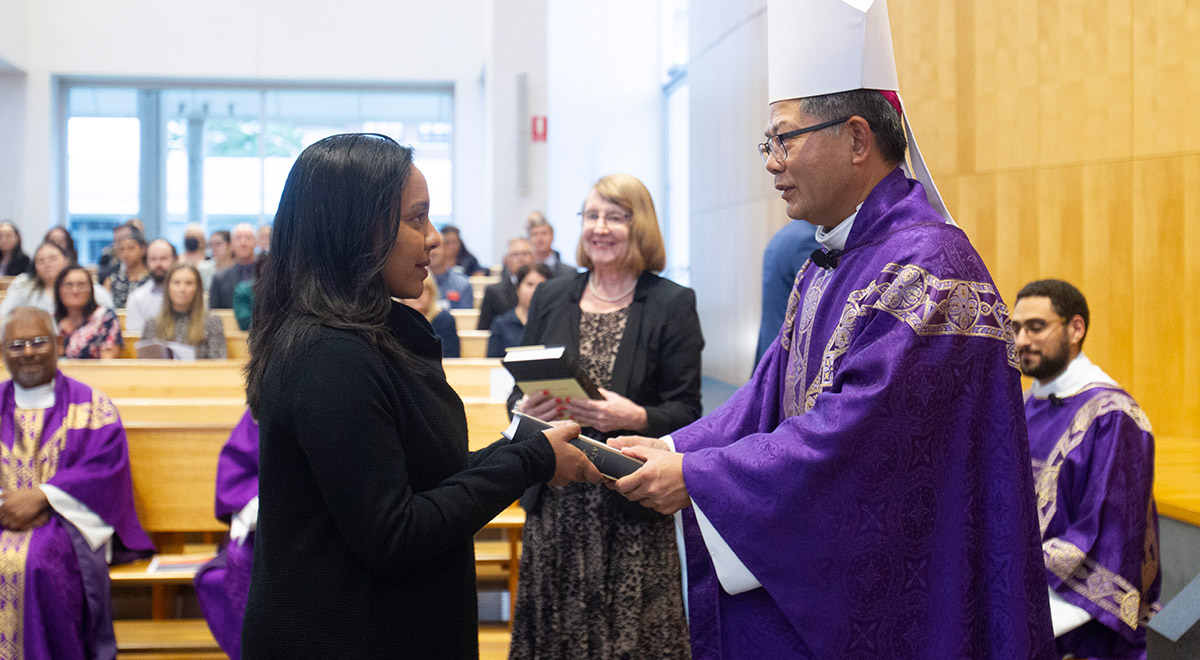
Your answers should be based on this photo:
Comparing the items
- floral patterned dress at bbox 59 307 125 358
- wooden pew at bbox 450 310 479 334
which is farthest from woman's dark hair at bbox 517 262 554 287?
floral patterned dress at bbox 59 307 125 358

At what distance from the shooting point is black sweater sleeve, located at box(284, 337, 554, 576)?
152 cm

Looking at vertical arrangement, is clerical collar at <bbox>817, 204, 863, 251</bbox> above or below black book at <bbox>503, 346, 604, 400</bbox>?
above

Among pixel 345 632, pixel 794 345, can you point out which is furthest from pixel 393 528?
pixel 794 345

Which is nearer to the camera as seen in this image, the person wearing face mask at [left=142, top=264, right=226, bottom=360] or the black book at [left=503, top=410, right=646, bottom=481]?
the black book at [left=503, top=410, right=646, bottom=481]

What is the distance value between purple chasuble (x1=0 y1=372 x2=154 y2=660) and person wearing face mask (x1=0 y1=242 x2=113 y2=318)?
3.93m

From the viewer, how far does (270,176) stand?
16375mm

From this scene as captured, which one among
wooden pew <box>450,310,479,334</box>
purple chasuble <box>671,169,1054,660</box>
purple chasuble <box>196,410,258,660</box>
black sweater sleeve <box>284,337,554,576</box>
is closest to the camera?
black sweater sleeve <box>284,337,554,576</box>

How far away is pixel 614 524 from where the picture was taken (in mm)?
2836

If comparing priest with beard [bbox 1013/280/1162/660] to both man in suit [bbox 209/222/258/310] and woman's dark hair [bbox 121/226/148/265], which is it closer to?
man in suit [bbox 209/222/258/310]

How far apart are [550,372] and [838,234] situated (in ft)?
2.56

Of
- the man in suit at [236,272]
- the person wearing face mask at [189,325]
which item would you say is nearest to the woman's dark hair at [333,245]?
the person wearing face mask at [189,325]

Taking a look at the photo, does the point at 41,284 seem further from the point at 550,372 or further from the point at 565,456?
the point at 565,456

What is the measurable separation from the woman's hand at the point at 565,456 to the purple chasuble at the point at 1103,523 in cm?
148

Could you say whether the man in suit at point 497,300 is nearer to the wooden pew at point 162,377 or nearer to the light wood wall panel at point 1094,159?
the wooden pew at point 162,377
